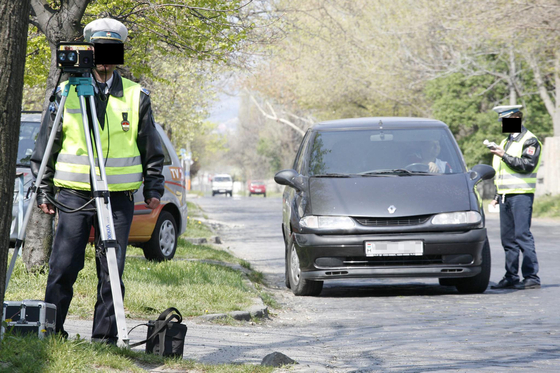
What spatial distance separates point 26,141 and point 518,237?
6.36 m

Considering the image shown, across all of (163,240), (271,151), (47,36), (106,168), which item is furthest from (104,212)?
(271,151)

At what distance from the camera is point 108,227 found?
463 cm

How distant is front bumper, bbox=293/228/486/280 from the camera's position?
328 inches

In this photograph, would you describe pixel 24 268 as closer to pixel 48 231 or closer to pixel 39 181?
pixel 48 231

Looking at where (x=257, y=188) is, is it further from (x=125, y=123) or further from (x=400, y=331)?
(x=125, y=123)

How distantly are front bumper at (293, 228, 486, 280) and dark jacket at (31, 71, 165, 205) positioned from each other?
138 inches

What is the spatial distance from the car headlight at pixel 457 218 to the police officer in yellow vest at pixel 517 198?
1.17 m

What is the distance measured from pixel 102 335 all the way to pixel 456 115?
32.2 metres

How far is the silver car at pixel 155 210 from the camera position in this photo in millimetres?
10352

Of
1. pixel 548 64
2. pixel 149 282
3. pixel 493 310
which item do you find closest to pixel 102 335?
pixel 149 282

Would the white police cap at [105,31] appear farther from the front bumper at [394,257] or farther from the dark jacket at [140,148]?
the front bumper at [394,257]

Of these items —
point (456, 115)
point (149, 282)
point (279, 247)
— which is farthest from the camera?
point (456, 115)

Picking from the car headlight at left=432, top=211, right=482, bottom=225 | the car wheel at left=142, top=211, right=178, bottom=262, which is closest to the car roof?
the car headlight at left=432, top=211, right=482, bottom=225

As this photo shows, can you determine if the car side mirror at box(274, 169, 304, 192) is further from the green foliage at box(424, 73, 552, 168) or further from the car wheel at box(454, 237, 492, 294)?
the green foliage at box(424, 73, 552, 168)
